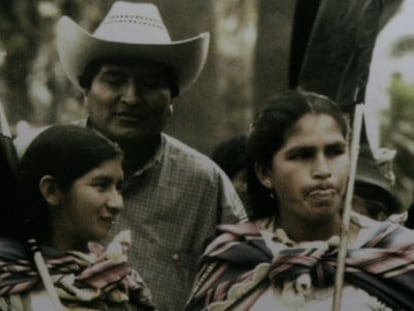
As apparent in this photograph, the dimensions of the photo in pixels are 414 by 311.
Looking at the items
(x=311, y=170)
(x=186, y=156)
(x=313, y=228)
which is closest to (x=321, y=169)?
(x=311, y=170)

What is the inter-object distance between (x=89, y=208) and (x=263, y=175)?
0.60 metres

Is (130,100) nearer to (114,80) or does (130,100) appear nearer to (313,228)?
(114,80)

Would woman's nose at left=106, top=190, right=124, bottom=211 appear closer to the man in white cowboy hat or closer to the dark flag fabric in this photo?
the man in white cowboy hat

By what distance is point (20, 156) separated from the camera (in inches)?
150

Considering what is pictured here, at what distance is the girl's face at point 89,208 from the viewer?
369 centimetres

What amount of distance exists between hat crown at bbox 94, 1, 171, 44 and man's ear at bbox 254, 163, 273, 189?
0.57 meters

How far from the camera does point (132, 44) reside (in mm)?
3789

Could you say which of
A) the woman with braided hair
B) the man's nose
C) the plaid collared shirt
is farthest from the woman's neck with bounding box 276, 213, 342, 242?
the man's nose

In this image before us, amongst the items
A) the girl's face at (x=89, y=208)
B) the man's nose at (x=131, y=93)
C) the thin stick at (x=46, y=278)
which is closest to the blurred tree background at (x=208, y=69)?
the man's nose at (x=131, y=93)

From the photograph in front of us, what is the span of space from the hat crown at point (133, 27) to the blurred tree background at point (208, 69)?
5 centimetres

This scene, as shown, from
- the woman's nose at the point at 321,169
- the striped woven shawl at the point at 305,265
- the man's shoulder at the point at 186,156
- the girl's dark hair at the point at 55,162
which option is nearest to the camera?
the striped woven shawl at the point at 305,265

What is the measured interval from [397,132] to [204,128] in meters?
0.70

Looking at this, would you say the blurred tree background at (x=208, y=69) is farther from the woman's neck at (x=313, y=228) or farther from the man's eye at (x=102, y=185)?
the woman's neck at (x=313, y=228)

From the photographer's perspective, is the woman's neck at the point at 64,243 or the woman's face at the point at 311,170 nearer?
A: the woman's face at the point at 311,170
